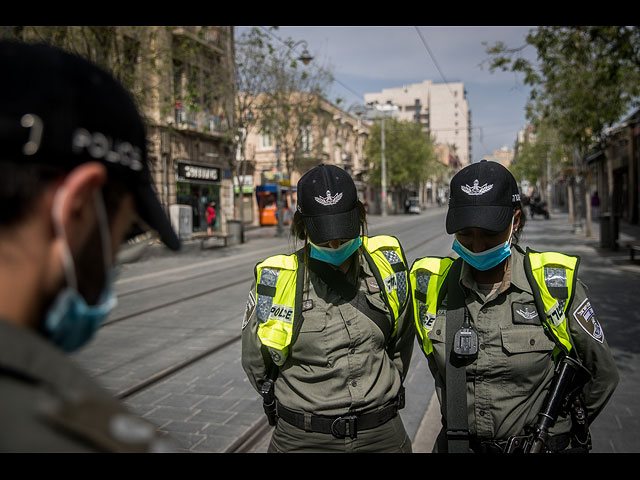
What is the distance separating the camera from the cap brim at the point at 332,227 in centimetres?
231

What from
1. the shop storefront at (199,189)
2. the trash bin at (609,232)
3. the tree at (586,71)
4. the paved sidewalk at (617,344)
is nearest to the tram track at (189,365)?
the paved sidewalk at (617,344)

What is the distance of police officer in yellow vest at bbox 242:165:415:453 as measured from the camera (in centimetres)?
227

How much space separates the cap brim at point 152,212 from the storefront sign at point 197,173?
25.2m

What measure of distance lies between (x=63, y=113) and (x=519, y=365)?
2.01m

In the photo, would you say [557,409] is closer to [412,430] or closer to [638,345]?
[412,430]

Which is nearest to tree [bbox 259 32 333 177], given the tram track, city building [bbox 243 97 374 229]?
city building [bbox 243 97 374 229]

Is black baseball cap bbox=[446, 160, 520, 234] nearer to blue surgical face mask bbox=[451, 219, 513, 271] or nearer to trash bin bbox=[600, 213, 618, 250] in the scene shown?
blue surgical face mask bbox=[451, 219, 513, 271]

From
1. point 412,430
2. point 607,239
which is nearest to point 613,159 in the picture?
point 607,239

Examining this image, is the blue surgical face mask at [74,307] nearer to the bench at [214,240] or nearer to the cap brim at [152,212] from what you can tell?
the cap brim at [152,212]

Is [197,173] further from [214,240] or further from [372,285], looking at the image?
[372,285]

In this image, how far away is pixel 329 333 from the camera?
91.4 inches

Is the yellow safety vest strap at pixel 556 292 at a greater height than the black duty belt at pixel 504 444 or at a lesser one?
greater

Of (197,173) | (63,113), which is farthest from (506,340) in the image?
(197,173)

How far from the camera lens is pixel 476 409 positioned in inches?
87.7
